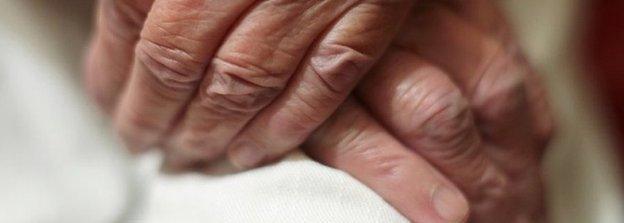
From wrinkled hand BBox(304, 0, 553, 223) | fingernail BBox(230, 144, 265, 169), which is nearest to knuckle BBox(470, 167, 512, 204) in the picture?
wrinkled hand BBox(304, 0, 553, 223)

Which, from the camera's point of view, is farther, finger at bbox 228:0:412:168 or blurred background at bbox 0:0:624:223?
blurred background at bbox 0:0:624:223

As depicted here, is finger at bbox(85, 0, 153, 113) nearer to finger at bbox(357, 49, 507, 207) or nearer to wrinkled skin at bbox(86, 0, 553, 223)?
wrinkled skin at bbox(86, 0, 553, 223)

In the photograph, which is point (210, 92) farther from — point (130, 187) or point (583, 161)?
point (583, 161)

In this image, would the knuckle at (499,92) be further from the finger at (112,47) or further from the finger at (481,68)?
the finger at (112,47)

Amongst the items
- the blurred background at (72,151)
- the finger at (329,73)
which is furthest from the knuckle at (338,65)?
the blurred background at (72,151)

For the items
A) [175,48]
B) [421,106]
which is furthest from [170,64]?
[421,106]

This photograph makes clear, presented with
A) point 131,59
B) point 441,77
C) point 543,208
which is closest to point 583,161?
point 543,208

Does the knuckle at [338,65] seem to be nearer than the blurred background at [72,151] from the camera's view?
Yes
